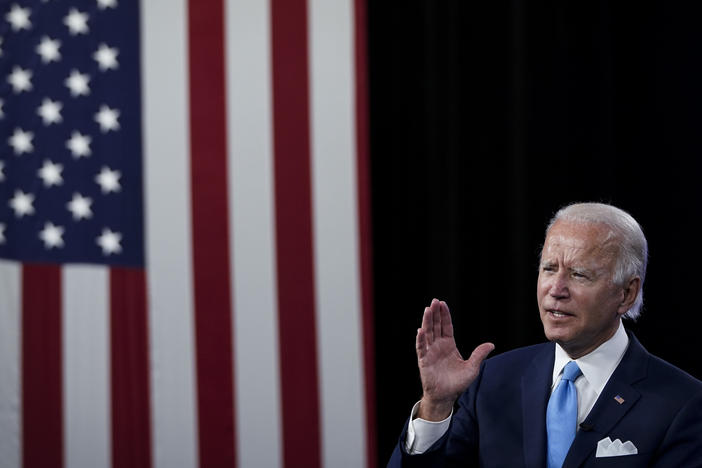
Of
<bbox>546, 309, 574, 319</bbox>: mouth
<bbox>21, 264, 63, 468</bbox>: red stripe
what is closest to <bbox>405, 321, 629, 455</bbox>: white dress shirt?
<bbox>546, 309, 574, 319</bbox>: mouth

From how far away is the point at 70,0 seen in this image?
147 inches

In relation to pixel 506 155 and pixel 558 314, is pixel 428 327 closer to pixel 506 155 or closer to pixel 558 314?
pixel 558 314

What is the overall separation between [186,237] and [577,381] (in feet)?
6.87

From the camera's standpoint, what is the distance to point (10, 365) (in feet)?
12.2

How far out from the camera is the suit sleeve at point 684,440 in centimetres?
175

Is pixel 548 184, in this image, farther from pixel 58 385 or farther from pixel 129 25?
pixel 58 385

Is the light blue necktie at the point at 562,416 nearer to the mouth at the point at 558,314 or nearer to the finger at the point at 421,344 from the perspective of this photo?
the mouth at the point at 558,314

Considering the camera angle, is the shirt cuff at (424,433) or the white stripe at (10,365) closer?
the shirt cuff at (424,433)

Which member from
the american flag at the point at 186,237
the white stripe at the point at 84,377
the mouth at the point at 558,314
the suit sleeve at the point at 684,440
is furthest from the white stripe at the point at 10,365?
the suit sleeve at the point at 684,440

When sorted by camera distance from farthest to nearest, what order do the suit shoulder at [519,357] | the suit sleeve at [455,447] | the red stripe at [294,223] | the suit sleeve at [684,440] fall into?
the red stripe at [294,223]
the suit shoulder at [519,357]
the suit sleeve at [455,447]
the suit sleeve at [684,440]

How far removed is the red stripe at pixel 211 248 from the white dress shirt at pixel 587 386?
1807 millimetres

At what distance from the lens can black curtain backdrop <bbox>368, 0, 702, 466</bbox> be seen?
3430 millimetres

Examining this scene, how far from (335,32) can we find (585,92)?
109 cm

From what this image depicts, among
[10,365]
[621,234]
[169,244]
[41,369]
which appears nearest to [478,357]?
[621,234]
